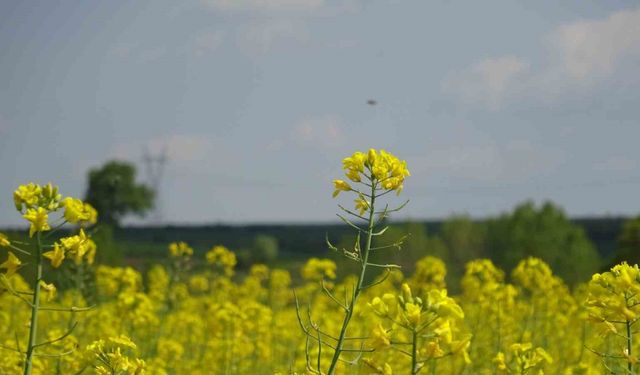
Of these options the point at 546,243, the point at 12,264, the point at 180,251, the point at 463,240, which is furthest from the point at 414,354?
the point at 463,240

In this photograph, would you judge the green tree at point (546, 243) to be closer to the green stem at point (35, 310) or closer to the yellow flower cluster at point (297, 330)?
the yellow flower cluster at point (297, 330)

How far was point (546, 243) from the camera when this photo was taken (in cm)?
4025

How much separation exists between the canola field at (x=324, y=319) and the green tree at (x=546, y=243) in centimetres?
2590

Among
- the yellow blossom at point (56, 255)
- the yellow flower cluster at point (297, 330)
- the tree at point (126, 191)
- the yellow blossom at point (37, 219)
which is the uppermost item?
the tree at point (126, 191)

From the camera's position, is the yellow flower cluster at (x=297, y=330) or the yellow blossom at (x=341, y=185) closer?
the yellow blossom at (x=341, y=185)

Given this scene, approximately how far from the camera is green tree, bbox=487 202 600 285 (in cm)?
3678

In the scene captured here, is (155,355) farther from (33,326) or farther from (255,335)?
(33,326)

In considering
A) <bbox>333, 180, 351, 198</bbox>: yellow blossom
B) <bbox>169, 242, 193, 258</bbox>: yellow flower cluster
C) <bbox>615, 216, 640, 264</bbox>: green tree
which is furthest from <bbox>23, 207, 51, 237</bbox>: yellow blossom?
<bbox>615, 216, 640, 264</bbox>: green tree

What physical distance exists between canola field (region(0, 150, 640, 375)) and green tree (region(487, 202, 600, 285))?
85.0 ft

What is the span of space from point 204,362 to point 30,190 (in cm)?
503

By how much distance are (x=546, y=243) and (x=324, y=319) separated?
1319 inches

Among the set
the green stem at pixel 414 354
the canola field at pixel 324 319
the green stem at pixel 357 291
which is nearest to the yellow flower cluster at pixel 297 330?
the canola field at pixel 324 319

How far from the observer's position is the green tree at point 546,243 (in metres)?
36.8

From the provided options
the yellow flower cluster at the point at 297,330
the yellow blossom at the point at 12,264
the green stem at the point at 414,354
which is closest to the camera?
the green stem at the point at 414,354
